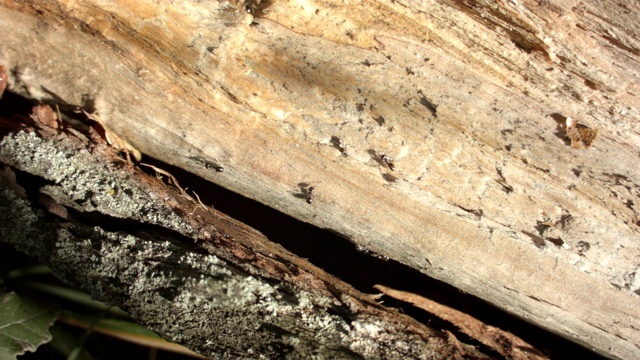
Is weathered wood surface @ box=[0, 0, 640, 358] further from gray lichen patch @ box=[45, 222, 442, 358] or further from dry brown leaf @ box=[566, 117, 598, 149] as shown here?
gray lichen patch @ box=[45, 222, 442, 358]

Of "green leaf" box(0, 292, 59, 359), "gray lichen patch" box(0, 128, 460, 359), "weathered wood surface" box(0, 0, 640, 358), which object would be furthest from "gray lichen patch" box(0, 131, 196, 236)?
"green leaf" box(0, 292, 59, 359)

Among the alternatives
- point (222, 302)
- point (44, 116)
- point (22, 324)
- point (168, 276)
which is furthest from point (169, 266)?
point (22, 324)

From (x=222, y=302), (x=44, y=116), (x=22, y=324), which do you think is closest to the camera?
(x=222, y=302)

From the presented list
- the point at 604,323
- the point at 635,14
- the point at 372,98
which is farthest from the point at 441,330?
the point at 635,14

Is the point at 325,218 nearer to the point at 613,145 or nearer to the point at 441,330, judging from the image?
the point at 441,330

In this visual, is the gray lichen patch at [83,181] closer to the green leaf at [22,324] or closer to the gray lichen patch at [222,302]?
the gray lichen patch at [222,302]

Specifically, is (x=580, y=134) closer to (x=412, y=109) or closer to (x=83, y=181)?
(x=412, y=109)

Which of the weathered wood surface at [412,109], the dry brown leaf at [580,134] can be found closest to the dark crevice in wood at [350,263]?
the weathered wood surface at [412,109]
